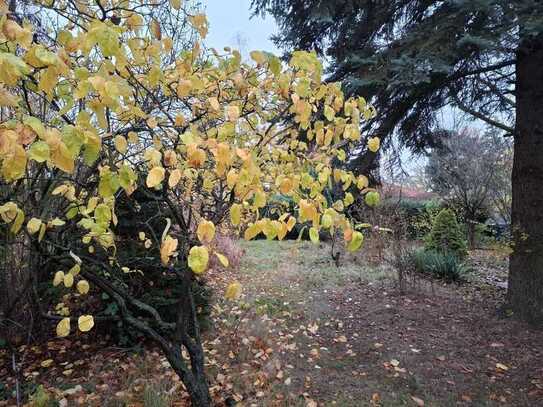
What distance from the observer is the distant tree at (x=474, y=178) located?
9070 mm

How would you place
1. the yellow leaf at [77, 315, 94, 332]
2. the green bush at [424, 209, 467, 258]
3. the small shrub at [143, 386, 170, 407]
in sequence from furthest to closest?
1. the green bush at [424, 209, 467, 258]
2. the small shrub at [143, 386, 170, 407]
3. the yellow leaf at [77, 315, 94, 332]

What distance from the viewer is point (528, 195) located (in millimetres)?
3688

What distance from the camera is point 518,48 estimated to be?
3.19 metres

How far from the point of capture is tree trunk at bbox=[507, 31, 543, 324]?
3613mm

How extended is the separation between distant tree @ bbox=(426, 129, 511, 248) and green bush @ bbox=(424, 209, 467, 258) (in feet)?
8.16

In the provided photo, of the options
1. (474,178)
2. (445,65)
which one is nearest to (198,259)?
(445,65)

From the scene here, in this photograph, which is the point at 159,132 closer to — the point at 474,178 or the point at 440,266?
the point at 440,266

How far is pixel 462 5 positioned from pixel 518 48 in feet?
3.50

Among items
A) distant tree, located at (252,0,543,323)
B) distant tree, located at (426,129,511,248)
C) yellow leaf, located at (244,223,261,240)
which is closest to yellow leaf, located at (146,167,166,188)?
yellow leaf, located at (244,223,261,240)

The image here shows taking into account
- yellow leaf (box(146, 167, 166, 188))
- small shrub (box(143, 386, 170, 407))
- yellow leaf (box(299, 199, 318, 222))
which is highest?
yellow leaf (box(146, 167, 166, 188))

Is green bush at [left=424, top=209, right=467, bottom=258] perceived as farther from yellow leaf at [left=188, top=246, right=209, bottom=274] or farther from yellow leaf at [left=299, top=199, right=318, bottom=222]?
yellow leaf at [left=188, top=246, right=209, bottom=274]

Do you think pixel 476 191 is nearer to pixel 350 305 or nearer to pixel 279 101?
pixel 350 305

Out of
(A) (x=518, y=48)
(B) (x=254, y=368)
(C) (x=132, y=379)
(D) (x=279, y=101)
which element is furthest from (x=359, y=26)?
(C) (x=132, y=379)

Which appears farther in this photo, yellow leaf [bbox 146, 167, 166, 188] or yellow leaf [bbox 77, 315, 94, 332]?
yellow leaf [bbox 77, 315, 94, 332]
